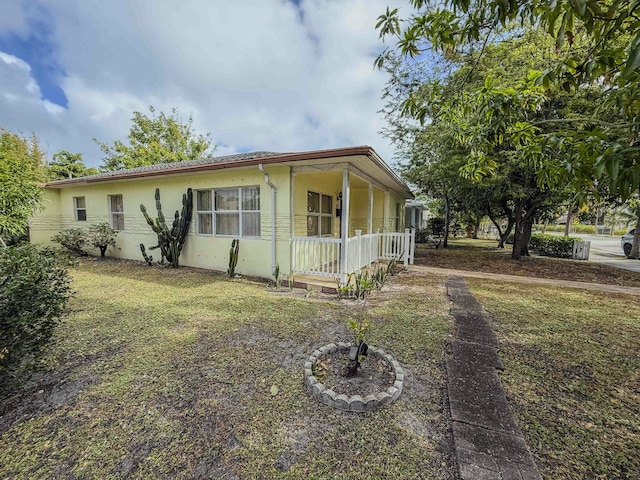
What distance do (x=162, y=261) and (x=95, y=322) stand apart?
4696 millimetres

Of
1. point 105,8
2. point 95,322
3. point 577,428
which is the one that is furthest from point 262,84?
point 577,428

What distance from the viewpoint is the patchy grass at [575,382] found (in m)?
1.80

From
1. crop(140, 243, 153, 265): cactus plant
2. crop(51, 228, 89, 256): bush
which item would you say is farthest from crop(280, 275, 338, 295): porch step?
crop(51, 228, 89, 256): bush

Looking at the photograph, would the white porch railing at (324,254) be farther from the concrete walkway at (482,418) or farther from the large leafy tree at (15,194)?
the large leafy tree at (15,194)

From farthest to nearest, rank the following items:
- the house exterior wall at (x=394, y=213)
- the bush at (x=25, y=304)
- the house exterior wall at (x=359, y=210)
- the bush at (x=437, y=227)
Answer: the bush at (x=437, y=227), the house exterior wall at (x=394, y=213), the house exterior wall at (x=359, y=210), the bush at (x=25, y=304)

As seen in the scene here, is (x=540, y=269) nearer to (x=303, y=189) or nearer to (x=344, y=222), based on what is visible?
(x=344, y=222)

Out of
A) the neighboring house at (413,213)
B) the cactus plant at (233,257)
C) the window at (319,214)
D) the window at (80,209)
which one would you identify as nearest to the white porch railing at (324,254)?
the window at (319,214)

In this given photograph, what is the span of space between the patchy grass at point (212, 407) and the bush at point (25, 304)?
43 centimetres

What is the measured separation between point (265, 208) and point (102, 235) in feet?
21.7

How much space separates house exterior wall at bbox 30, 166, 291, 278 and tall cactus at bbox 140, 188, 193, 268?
201 millimetres

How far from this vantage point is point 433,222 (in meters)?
21.6

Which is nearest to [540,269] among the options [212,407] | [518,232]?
[518,232]

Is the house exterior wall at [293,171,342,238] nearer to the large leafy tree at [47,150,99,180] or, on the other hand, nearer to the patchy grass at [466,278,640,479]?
the patchy grass at [466,278,640,479]

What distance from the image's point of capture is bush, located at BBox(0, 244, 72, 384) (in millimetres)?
2100
